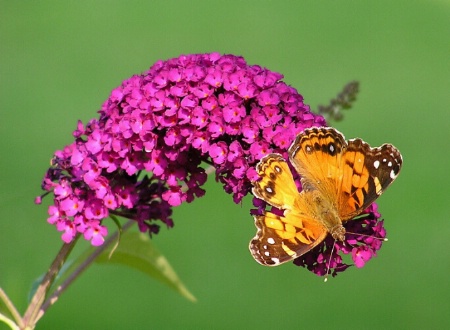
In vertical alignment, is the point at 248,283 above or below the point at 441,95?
below

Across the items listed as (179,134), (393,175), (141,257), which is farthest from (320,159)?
(141,257)

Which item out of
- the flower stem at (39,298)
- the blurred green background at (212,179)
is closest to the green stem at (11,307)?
the flower stem at (39,298)

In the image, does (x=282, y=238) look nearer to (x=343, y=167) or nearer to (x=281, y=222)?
(x=281, y=222)

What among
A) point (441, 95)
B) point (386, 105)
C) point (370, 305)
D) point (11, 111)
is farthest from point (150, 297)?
point (441, 95)

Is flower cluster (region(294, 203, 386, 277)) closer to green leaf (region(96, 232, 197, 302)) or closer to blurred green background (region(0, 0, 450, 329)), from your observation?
green leaf (region(96, 232, 197, 302))

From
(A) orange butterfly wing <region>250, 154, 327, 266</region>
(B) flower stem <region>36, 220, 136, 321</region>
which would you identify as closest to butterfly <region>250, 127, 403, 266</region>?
(A) orange butterfly wing <region>250, 154, 327, 266</region>

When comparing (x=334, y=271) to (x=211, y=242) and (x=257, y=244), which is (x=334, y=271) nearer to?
(x=257, y=244)
